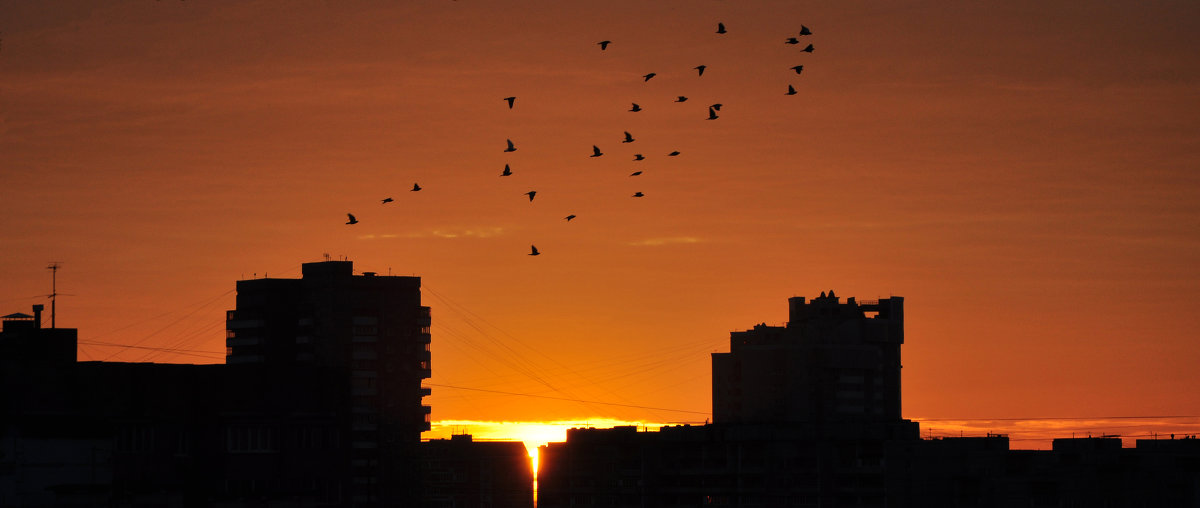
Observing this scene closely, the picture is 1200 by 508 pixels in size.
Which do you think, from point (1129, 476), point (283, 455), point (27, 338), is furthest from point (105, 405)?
point (1129, 476)

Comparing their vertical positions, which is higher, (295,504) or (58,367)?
(58,367)

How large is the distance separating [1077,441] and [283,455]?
11351cm

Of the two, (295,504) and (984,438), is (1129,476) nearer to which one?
(984,438)

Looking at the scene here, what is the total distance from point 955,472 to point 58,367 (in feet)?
381

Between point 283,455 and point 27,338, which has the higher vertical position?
point 27,338

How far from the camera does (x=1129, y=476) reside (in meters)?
196

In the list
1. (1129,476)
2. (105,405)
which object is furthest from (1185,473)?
(105,405)

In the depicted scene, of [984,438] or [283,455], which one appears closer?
[283,455]

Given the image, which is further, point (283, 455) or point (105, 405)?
point (283, 455)

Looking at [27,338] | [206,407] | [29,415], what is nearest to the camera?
[29,415]

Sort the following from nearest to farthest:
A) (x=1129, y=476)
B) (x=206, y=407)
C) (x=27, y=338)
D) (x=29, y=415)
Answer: (x=29, y=415)
(x=206, y=407)
(x=27, y=338)
(x=1129, y=476)

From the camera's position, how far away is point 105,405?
107 metres

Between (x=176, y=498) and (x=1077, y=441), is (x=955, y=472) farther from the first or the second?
(x=176, y=498)

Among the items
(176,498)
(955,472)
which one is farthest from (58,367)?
(955,472)
